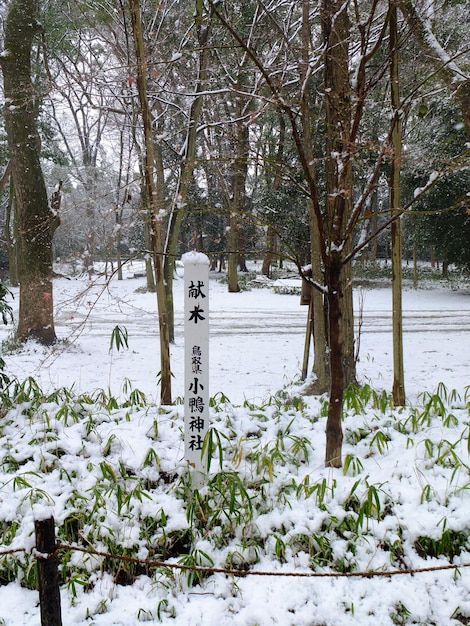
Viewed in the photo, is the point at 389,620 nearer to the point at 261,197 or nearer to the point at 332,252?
the point at 332,252

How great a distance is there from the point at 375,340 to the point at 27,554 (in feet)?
29.1

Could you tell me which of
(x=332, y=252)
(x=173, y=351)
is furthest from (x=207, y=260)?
(x=173, y=351)

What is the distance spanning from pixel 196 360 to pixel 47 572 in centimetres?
133

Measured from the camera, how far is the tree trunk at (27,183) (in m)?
7.99

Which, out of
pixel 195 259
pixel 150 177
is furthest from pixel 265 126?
pixel 195 259

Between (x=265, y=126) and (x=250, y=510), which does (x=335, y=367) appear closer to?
(x=250, y=510)

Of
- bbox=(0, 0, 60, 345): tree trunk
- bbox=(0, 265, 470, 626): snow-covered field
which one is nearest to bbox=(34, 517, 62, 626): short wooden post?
bbox=(0, 265, 470, 626): snow-covered field

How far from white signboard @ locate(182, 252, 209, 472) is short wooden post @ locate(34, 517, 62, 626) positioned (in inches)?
40.9

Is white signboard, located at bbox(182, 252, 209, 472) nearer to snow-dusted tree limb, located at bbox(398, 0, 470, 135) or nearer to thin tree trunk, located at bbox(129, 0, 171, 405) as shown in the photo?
thin tree trunk, located at bbox(129, 0, 171, 405)

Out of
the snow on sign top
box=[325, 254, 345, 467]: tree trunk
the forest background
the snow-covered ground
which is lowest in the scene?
the snow-covered ground

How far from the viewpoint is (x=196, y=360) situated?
8.92 feet

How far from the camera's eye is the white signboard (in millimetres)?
2674

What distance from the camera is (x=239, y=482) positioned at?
2611 millimetres

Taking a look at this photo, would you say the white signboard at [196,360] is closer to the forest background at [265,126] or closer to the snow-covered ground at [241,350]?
the forest background at [265,126]
